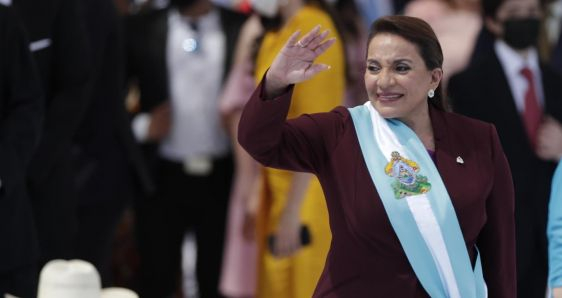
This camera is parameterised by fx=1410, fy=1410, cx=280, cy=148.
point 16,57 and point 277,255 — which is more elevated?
point 16,57

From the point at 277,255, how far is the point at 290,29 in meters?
0.82

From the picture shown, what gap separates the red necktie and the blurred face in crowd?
114 mm

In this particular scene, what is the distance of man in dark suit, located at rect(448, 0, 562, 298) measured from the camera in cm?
536

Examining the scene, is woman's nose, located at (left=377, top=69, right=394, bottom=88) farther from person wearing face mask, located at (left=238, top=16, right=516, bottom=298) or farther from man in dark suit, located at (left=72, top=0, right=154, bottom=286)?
man in dark suit, located at (left=72, top=0, right=154, bottom=286)

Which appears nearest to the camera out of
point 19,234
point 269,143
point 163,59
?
point 269,143

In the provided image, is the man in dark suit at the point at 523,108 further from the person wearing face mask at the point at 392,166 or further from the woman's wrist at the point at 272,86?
the woman's wrist at the point at 272,86

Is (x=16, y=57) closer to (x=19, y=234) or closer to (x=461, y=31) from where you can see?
(x=19, y=234)

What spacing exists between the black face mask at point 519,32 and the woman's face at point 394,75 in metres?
1.98

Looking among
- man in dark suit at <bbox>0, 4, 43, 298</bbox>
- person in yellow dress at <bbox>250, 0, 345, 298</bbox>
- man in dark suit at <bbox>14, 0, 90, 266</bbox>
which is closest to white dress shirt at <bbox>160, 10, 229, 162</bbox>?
person in yellow dress at <bbox>250, 0, 345, 298</bbox>

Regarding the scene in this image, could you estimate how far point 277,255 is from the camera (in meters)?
5.14

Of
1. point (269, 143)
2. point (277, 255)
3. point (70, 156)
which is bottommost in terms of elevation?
point (277, 255)

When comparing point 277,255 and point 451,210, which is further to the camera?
point 277,255

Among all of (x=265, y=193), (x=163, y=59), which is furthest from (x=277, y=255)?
(x=163, y=59)

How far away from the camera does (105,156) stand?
222 inches
